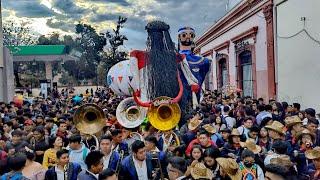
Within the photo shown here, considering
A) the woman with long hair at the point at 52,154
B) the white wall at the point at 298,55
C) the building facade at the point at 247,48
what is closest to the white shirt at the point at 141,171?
the woman with long hair at the point at 52,154

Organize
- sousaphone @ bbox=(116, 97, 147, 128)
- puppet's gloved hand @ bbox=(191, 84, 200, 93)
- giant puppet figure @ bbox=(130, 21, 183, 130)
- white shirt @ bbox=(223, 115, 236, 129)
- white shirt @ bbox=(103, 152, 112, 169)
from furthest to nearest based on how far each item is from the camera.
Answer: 1. puppet's gloved hand @ bbox=(191, 84, 200, 93)
2. white shirt @ bbox=(223, 115, 236, 129)
3. giant puppet figure @ bbox=(130, 21, 183, 130)
4. sousaphone @ bbox=(116, 97, 147, 128)
5. white shirt @ bbox=(103, 152, 112, 169)

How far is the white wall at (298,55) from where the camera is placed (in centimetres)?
1378

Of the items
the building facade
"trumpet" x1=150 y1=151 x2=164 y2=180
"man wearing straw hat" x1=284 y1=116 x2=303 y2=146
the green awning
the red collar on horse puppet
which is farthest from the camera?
the green awning

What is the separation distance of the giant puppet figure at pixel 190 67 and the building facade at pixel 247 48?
19.5ft

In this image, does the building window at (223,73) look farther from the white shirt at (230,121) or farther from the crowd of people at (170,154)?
the crowd of people at (170,154)

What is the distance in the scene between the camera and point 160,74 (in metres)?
10.0

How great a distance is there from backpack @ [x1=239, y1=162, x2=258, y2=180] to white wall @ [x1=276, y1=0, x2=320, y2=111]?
8.37 m

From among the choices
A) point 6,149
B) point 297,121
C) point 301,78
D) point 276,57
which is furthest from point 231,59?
point 6,149

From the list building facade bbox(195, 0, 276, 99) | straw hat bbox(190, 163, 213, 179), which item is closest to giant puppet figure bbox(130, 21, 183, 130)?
straw hat bbox(190, 163, 213, 179)

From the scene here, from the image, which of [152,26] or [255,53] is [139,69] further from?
[255,53]

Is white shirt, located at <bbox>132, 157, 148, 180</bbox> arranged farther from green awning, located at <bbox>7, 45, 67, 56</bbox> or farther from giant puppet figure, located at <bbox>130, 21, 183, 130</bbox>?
green awning, located at <bbox>7, 45, 67, 56</bbox>

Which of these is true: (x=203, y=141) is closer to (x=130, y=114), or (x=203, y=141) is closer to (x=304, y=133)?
(x=304, y=133)

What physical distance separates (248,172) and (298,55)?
386 inches

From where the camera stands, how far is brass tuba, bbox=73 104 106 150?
810 cm
